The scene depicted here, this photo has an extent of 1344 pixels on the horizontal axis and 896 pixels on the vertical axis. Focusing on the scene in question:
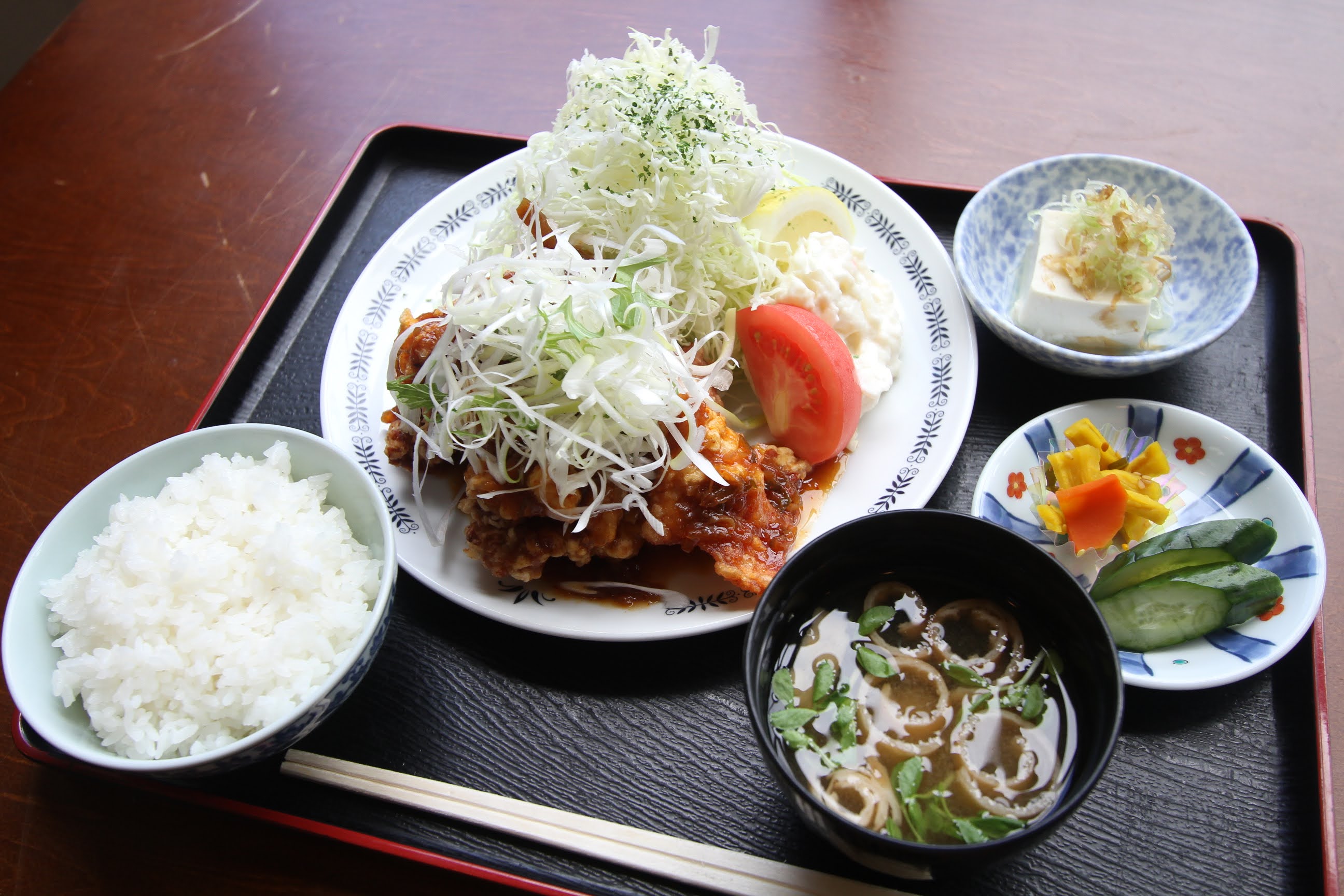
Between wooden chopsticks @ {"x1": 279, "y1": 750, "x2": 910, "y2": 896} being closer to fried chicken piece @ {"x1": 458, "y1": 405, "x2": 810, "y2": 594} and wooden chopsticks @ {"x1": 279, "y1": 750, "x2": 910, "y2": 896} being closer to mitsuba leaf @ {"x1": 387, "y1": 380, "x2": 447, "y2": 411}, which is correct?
fried chicken piece @ {"x1": 458, "y1": 405, "x2": 810, "y2": 594}

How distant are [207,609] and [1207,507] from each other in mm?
2397

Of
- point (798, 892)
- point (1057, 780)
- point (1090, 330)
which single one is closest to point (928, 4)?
point (1090, 330)

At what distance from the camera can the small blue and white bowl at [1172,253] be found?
231cm

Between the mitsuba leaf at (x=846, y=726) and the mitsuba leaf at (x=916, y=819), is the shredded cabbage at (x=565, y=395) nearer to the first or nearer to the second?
the mitsuba leaf at (x=846, y=726)

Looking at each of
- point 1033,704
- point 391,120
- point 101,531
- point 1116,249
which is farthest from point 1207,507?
point 391,120

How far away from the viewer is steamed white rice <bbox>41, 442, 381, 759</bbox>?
5.50 feet

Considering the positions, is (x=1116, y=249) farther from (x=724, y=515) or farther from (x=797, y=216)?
(x=724, y=515)

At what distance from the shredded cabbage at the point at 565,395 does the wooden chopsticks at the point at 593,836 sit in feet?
2.12

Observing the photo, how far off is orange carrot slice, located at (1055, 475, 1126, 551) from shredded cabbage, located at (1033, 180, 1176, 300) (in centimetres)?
71


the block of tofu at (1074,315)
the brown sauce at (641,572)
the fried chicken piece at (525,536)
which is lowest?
the brown sauce at (641,572)

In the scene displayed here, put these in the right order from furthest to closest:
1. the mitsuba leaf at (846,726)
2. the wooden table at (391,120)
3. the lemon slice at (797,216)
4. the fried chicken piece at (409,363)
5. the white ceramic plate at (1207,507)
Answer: the wooden table at (391,120)
the lemon slice at (797,216)
the fried chicken piece at (409,363)
the white ceramic plate at (1207,507)
the mitsuba leaf at (846,726)

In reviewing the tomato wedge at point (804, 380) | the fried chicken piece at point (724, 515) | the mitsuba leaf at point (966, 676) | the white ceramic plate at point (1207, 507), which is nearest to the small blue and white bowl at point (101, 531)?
the fried chicken piece at point (724, 515)

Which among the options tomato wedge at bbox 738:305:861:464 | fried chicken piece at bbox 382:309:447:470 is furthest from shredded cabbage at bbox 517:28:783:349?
fried chicken piece at bbox 382:309:447:470

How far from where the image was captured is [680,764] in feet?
6.10
